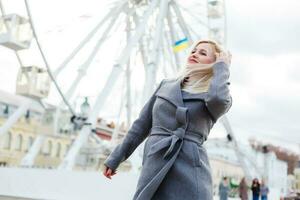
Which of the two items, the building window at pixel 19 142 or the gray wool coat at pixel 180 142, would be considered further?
the building window at pixel 19 142

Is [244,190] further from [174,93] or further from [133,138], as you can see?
[174,93]

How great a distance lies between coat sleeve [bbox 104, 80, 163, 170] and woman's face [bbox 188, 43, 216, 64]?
0.28 meters

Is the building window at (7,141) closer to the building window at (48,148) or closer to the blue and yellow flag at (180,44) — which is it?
the building window at (48,148)

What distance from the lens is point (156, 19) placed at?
19.4 meters

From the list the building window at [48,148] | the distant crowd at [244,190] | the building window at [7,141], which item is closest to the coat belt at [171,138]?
the distant crowd at [244,190]

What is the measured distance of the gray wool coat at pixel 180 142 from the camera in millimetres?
2445

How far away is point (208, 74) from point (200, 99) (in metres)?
0.16

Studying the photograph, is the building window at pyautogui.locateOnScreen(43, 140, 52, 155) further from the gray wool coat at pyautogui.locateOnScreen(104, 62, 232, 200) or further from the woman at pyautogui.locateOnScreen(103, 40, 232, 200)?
the gray wool coat at pyautogui.locateOnScreen(104, 62, 232, 200)

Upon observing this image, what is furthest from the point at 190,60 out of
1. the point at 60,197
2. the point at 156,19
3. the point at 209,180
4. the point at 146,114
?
the point at 156,19

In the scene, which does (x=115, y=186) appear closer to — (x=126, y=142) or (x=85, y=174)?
(x=85, y=174)

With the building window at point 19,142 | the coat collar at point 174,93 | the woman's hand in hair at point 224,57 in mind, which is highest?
the woman's hand in hair at point 224,57

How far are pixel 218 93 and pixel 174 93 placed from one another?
0.75 ft

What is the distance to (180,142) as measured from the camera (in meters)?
2.51

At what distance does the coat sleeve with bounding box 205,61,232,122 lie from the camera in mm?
2516
